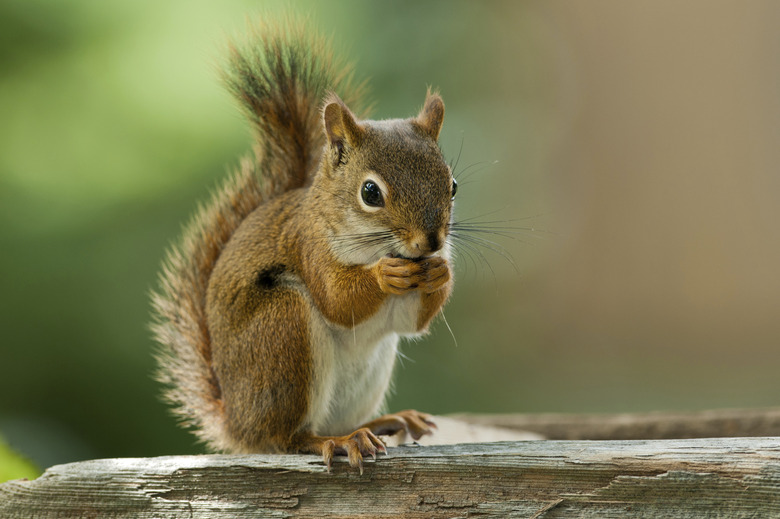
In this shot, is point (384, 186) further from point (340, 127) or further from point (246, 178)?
point (246, 178)

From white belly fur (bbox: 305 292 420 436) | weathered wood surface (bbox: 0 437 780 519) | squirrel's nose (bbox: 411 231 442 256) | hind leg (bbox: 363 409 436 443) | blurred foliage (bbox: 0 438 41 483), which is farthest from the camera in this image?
hind leg (bbox: 363 409 436 443)

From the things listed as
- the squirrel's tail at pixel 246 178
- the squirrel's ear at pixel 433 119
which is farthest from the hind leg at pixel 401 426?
the squirrel's ear at pixel 433 119

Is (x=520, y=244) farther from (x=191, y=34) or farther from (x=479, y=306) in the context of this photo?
(x=191, y=34)

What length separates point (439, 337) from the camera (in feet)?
9.22

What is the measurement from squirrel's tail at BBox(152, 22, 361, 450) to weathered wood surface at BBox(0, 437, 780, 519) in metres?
0.36

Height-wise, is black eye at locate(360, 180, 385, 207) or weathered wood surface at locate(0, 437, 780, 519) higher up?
black eye at locate(360, 180, 385, 207)

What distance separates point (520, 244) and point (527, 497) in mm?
2324

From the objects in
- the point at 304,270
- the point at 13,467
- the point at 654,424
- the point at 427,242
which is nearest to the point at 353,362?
the point at 304,270

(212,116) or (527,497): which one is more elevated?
(212,116)

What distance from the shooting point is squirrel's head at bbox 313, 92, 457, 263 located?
1.20m

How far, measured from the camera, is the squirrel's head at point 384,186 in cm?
120

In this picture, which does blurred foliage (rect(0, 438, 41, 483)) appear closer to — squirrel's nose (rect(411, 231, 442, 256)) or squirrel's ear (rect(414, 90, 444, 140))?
squirrel's nose (rect(411, 231, 442, 256))

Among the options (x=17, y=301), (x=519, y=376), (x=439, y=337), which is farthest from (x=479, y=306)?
(x=17, y=301)

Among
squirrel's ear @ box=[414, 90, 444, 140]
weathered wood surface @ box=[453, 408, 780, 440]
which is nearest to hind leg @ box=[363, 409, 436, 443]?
weathered wood surface @ box=[453, 408, 780, 440]
